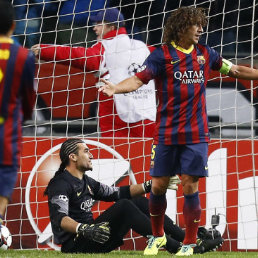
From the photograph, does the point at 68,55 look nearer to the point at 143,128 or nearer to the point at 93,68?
the point at 93,68

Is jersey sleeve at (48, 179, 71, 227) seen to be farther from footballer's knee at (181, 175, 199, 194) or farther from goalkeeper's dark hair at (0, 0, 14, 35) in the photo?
goalkeeper's dark hair at (0, 0, 14, 35)

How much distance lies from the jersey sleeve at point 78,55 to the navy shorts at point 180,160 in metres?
1.92

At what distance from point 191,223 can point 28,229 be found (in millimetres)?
2085

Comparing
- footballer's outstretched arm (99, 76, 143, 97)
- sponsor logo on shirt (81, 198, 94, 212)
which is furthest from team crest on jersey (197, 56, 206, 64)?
sponsor logo on shirt (81, 198, 94, 212)

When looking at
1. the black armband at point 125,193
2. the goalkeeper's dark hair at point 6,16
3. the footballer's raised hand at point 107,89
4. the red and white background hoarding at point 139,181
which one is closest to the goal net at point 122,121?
the red and white background hoarding at point 139,181

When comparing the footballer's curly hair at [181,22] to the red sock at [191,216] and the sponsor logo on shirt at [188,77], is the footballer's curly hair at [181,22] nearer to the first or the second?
the sponsor logo on shirt at [188,77]

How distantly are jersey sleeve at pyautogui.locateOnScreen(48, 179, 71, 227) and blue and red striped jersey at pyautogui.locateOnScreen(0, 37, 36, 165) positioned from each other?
7.18ft

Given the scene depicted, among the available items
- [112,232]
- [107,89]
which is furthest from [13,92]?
[112,232]

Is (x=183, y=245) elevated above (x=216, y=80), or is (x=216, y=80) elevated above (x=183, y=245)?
(x=216, y=80)

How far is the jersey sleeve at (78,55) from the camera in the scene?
8234 millimetres

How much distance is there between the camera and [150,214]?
→ 22.1 feet

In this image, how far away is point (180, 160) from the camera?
21.5ft

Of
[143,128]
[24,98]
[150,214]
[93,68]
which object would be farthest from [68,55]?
[24,98]

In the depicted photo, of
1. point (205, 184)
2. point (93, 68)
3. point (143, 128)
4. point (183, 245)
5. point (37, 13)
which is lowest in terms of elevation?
point (183, 245)
